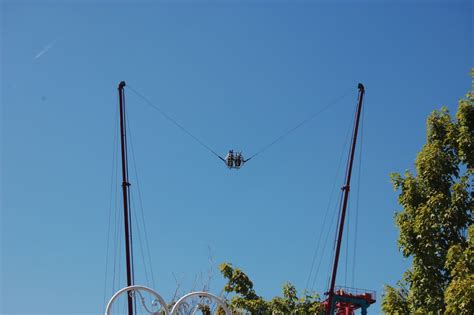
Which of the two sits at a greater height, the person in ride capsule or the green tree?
the person in ride capsule

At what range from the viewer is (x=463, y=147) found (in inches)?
847

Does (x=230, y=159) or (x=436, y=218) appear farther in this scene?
(x=230, y=159)

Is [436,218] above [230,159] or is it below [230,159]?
below

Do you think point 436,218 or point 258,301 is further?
point 258,301

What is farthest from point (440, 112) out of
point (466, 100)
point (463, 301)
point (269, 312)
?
point (269, 312)

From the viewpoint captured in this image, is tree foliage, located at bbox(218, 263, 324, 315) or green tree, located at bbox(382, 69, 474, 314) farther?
tree foliage, located at bbox(218, 263, 324, 315)

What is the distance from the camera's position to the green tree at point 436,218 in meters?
20.2

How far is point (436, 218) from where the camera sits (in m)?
20.8

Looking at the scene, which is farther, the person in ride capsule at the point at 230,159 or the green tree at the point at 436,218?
the person in ride capsule at the point at 230,159

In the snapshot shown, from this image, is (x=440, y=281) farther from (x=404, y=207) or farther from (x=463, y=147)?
(x=463, y=147)

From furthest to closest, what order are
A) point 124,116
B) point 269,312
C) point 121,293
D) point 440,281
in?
point 269,312, point 124,116, point 440,281, point 121,293

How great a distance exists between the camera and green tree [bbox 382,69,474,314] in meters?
20.2

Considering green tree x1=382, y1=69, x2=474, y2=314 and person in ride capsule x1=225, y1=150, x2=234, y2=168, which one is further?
person in ride capsule x1=225, y1=150, x2=234, y2=168

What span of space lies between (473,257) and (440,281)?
6.04 feet
